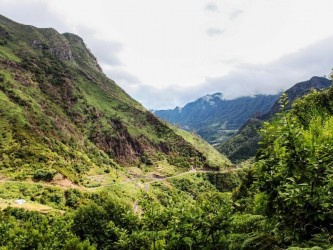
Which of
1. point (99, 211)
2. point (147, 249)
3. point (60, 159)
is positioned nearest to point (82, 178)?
point (60, 159)

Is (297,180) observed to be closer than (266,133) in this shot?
Yes

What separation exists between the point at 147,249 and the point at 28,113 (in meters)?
184

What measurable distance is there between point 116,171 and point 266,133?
187789mm

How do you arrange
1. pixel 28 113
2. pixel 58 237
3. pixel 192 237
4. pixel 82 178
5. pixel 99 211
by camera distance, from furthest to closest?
pixel 28 113 < pixel 82 178 < pixel 99 211 < pixel 58 237 < pixel 192 237

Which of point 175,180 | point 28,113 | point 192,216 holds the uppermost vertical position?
point 28,113

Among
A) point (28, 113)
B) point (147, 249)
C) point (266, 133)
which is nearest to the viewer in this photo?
point (266, 133)

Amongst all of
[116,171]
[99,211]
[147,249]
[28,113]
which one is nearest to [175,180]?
[116,171]

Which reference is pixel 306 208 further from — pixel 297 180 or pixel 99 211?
pixel 99 211

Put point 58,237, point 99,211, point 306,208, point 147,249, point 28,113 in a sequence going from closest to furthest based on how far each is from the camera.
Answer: point 306,208 < point 147,249 < point 58,237 < point 99,211 < point 28,113

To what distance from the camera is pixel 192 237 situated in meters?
16.2

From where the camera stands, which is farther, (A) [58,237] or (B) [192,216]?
(A) [58,237]

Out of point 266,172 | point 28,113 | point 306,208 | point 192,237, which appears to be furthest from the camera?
point 28,113

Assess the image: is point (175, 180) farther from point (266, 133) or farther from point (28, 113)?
point (266, 133)

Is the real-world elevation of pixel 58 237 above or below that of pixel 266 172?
below
